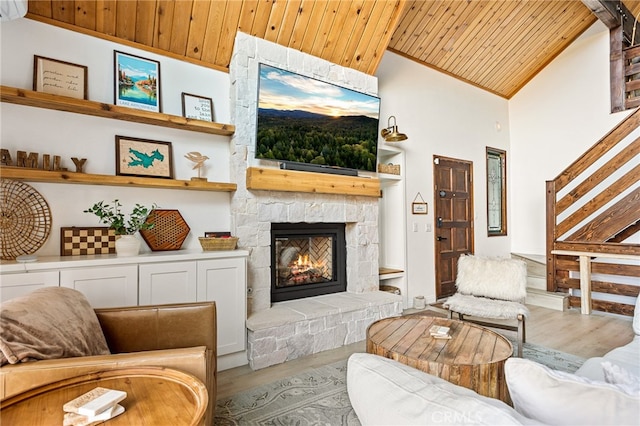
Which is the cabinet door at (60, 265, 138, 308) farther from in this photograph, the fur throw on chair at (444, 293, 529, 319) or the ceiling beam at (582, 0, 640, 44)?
the ceiling beam at (582, 0, 640, 44)

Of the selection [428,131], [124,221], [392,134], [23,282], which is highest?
[428,131]

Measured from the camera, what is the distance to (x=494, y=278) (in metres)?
3.47

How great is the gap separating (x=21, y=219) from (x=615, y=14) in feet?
22.9

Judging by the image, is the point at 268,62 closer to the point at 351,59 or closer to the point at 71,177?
the point at 351,59

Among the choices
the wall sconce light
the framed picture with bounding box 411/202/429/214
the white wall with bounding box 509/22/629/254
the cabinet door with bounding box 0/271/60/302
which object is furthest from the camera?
the white wall with bounding box 509/22/629/254

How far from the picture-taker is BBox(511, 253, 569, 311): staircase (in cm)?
446

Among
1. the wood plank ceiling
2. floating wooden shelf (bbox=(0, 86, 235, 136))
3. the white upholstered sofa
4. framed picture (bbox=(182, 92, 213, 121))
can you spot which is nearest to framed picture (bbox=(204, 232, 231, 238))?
floating wooden shelf (bbox=(0, 86, 235, 136))

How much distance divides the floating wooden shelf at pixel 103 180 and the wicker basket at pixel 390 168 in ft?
6.71

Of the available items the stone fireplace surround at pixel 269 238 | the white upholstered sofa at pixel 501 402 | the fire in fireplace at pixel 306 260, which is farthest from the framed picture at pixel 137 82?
the white upholstered sofa at pixel 501 402

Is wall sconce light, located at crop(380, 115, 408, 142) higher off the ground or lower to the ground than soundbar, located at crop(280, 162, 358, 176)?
higher

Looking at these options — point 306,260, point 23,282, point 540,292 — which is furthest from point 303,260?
point 540,292

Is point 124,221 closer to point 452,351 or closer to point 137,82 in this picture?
point 137,82

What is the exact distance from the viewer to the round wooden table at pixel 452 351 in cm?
176

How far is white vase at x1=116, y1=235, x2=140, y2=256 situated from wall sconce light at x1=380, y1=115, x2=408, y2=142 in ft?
9.50
